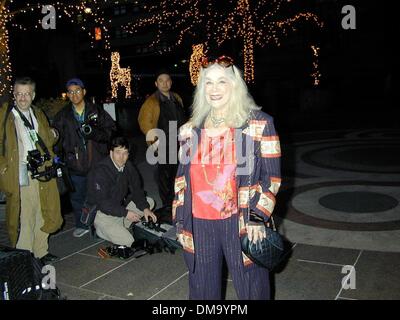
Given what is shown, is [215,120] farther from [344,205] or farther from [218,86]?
[344,205]

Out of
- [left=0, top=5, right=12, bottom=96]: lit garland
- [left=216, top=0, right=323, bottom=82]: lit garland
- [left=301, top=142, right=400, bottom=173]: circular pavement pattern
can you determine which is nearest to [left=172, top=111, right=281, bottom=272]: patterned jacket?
[left=301, top=142, right=400, bottom=173]: circular pavement pattern

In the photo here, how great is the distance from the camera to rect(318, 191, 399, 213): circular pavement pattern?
5996 millimetres

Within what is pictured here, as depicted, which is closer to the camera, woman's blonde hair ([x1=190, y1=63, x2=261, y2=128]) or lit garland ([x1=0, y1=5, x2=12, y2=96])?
woman's blonde hair ([x1=190, y1=63, x2=261, y2=128])

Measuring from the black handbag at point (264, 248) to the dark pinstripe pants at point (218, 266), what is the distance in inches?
5.3

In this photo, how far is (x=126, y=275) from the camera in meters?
4.20

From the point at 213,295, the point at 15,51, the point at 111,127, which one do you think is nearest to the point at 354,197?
the point at 111,127

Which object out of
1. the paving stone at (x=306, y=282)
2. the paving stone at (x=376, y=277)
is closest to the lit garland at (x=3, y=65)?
the paving stone at (x=306, y=282)

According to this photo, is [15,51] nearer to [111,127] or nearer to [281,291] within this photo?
[111,127]

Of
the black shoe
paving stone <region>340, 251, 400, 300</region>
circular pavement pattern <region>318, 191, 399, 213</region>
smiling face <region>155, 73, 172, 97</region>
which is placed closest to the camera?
paving stone <region>340, 251, 400, 300</region>

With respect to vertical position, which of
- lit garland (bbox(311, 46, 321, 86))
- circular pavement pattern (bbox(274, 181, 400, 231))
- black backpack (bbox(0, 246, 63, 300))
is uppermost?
lit garland (bbox(311, 46, 321, 86))

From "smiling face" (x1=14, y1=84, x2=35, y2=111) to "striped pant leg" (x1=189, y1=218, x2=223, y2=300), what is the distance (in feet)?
8.74
